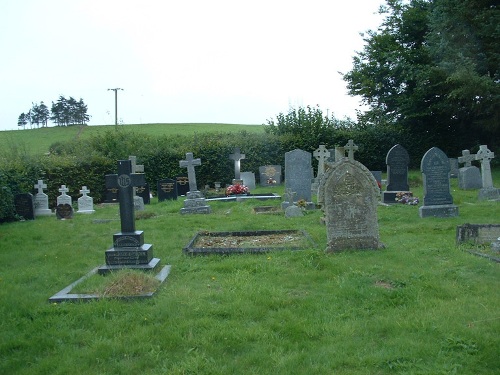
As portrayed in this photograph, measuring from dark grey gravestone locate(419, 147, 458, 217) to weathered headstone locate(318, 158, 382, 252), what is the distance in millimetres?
4643

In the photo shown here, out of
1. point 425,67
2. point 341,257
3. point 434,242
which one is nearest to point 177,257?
point 341,257

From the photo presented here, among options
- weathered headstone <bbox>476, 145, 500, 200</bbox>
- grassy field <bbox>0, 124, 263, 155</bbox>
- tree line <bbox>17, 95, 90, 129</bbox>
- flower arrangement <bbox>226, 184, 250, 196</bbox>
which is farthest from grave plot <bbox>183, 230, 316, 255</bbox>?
tree line <bbox>17, 95, 90, 129</bbox>

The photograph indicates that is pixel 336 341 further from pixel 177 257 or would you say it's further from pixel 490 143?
pixel 490 143

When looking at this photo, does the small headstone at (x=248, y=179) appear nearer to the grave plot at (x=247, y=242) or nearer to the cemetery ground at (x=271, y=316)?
the grave plot at (x=247, y=242)

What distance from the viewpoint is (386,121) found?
98.1ft

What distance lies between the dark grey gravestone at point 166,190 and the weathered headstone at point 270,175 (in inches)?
264

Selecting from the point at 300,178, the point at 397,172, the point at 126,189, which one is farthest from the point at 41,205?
the point at 397,172

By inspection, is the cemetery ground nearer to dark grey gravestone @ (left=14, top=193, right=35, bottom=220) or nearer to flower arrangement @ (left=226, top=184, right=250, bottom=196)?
dark grey gravestone @ (left=14, top=193, right=35, bottom=220)

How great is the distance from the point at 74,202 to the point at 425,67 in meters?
18.7

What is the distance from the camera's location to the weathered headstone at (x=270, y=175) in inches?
990

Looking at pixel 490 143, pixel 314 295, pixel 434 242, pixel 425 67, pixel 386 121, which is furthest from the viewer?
pixel 386 121

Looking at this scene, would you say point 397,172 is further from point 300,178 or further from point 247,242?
point 247,242

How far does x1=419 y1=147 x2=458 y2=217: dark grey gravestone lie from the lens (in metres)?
12.8

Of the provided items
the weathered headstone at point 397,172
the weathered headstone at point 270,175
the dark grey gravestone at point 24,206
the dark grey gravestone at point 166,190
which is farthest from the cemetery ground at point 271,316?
the weathered headstone at point 270,175
